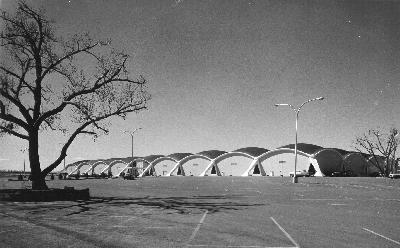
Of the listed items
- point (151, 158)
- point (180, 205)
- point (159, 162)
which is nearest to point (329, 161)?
point (159, 162)

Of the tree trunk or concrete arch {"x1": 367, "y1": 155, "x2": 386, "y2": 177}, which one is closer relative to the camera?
the tree trunk

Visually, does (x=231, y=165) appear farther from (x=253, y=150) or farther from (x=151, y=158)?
(x=151, y=158)

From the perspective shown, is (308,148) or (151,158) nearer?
(308,148)

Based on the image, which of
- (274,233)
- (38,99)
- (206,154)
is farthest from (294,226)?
(206,154)

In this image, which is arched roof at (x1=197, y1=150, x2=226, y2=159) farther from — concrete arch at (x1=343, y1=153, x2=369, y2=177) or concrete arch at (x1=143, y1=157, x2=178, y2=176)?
concrete arch at (x1=343, y1=153, x2=369, y2=177)

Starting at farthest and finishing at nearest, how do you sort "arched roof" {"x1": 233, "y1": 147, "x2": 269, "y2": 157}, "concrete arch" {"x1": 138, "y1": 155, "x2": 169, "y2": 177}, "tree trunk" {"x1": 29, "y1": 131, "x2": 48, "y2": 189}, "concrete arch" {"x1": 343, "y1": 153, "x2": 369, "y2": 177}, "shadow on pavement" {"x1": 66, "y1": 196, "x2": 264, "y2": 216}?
"concrete arch" {"x1": 138, "y1": 155, "x2": 169, "y2": 177}
"arched roof" {"x1": 233, "y1": 147, "x2": 269, "y2": 157}
"concrete arch" {"x1": 343, "y1": 153, "x2": 369, "y2": 177}
"tree trunk" {"x1": 29, "y1": 131, "x2": 48, "y2": 189}
"shadow on pavement" {"x1": 66, "y1": 196, "x2": 264, "y2": 216}

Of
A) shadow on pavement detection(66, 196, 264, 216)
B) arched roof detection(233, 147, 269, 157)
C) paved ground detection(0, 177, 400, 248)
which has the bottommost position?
shadow on pavement detection(66, 196, 264, 216)

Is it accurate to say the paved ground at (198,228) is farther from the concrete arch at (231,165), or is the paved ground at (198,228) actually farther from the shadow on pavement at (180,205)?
the concrete arch at (231,165)

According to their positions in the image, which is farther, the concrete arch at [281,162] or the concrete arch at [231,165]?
the concrete arch at [231,165]

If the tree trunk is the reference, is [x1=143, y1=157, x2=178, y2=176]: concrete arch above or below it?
below

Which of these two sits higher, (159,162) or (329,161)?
(329,161)

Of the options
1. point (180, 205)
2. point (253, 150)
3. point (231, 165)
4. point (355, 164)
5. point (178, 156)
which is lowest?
point (231, 165)

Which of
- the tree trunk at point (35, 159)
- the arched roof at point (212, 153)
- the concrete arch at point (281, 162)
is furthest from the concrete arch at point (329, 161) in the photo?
the tree trunk at point (35, 159)

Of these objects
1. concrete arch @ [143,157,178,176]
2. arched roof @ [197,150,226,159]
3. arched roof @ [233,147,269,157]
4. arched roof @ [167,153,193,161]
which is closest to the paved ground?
arched roof @ [233,147,269,157]
